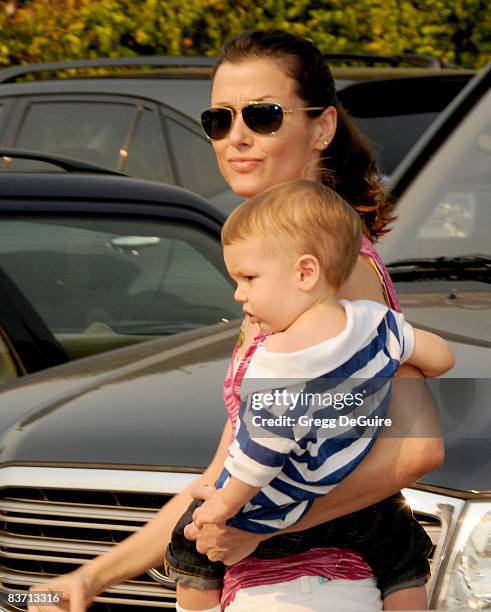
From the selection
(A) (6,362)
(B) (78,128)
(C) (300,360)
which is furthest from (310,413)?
(B) (78,128)

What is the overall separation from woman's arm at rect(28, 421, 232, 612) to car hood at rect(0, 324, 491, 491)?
0.30 metres

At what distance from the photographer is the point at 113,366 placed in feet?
12.3

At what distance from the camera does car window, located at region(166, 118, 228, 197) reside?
8.30m

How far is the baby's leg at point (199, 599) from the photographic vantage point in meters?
2.56

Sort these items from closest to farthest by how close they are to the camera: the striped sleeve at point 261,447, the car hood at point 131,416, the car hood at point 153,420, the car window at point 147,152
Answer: the striped sleeve at point 261,447, the car hood at point 153,420, the car hood at point 131,416, the car window at point 147,152

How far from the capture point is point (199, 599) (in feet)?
8.41

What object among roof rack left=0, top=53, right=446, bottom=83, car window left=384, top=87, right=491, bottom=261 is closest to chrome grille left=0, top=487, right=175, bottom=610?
car window left=384, top=87, right=491, bottom=261

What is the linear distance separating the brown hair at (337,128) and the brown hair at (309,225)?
0.33m

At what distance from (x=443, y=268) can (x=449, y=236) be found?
15 cm

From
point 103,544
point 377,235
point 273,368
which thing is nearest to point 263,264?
point 273,368

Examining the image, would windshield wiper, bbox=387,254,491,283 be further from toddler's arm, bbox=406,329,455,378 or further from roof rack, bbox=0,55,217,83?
roof rack, bbox=0,55,217,83

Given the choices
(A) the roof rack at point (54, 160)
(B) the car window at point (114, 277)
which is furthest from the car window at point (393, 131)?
(B) the car window at point (114, 277)

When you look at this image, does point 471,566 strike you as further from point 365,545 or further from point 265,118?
point 265,118

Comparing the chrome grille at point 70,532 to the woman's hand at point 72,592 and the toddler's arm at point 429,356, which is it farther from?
the toddler's arm at point 429,356
